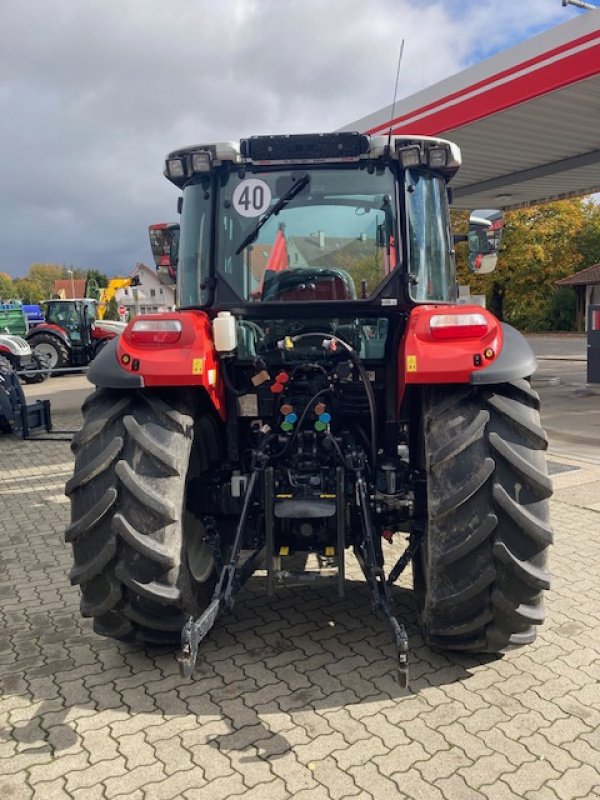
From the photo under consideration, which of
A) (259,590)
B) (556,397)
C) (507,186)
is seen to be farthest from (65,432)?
(507,186)

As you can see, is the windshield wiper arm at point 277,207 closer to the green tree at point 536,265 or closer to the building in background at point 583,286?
the green tree at point 536,265

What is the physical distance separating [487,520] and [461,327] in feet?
2.73

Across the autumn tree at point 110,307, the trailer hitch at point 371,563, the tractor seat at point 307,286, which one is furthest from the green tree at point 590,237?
the trailer hitch at point 371,563

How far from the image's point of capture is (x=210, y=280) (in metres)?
3.38

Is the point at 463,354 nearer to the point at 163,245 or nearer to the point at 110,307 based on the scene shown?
the point at 163,245

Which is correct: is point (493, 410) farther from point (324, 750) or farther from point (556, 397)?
point (556, 397)

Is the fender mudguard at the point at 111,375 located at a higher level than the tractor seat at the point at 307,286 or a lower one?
lower

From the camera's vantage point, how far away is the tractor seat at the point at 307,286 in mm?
3352

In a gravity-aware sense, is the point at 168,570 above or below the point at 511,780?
above

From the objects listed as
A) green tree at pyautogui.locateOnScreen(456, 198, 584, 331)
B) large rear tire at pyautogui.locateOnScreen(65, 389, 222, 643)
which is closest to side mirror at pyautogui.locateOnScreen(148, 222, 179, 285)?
large rear tire at pyautogui.locateOnScreen(65, 389, 222, 643)

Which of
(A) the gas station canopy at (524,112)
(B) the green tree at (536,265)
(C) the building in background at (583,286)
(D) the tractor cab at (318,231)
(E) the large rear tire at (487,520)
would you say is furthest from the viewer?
(B) the green tree at (536,265)

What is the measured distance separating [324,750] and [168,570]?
37.0 inches

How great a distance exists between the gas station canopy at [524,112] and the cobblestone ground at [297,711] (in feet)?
21.9

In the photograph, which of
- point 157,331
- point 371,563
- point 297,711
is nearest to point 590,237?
point 371,563
